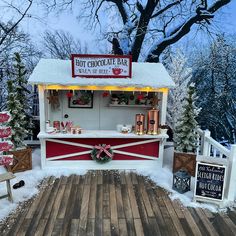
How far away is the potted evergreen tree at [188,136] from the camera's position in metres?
5.04

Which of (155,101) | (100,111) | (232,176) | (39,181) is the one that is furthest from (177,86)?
(39,181)

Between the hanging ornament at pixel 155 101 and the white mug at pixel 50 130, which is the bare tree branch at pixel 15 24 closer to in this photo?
the white mug at pixel 50 130

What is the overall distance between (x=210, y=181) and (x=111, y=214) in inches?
65.0

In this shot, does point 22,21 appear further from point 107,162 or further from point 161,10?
point 107,162

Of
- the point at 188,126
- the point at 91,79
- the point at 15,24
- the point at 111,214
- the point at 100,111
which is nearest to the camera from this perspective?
the point at 111,214

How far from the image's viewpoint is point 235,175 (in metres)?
3.95

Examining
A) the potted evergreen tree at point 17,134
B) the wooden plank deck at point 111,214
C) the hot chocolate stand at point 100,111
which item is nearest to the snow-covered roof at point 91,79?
the hot chocolate stand at point 100,111

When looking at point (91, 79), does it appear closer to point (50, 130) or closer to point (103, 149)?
point (50, 130)

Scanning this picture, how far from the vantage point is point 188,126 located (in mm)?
5109

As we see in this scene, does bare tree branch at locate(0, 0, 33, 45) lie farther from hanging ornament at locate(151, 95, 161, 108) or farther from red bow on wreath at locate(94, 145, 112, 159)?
red bow on wreath at locate(94, 145, 112, 159)

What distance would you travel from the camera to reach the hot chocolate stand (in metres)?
4.97

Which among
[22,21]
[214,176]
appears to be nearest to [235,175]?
[214,176]

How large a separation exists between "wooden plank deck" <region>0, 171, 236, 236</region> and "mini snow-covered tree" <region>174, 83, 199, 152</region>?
114 cm

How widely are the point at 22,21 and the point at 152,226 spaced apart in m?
7.47
